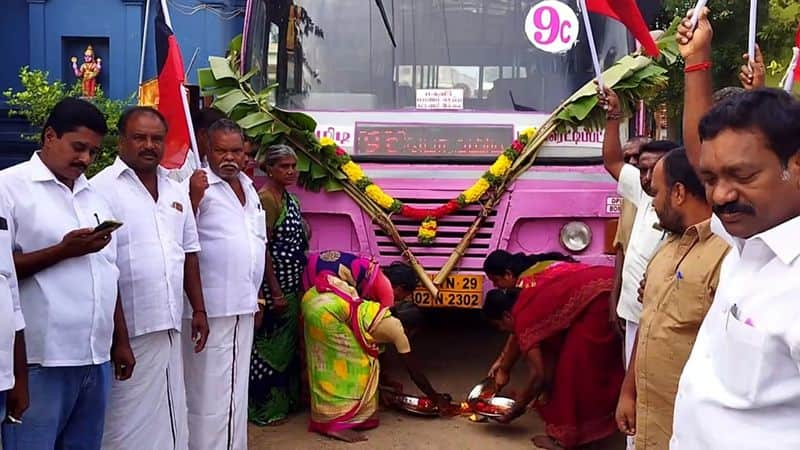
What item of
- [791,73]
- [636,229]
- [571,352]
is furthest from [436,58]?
[791,73]

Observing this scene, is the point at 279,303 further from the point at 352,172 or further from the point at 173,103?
the point at 173,103

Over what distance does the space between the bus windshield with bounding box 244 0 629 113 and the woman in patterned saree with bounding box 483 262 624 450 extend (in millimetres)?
1384

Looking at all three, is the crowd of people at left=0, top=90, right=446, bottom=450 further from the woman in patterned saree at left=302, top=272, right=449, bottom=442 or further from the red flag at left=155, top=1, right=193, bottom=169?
the red flag at left=155, top=1, right=193, bottom=169

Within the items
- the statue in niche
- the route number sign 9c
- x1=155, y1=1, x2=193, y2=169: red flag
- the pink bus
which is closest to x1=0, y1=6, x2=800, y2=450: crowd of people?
x1=155, y1=1, x2=193, y2=169: red flag

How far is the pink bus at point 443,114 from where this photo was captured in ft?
16.9

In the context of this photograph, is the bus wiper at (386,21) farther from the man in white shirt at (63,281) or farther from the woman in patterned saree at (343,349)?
the man in white shirt at (63,281)

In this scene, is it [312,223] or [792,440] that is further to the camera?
[312,223]

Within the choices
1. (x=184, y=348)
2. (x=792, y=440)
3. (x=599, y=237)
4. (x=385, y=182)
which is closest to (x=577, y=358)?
(x=599, y=237)

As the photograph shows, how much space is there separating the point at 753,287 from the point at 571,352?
112 inches

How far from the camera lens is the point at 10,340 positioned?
2525mm

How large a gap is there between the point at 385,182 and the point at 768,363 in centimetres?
374

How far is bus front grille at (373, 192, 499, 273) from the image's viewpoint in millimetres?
5148

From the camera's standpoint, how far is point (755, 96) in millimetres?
1745

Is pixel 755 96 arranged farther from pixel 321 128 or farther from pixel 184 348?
pixel 321 128
